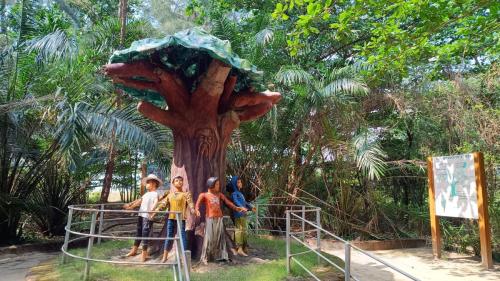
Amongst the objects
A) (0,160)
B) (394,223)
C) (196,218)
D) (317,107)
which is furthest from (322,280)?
(0,160)

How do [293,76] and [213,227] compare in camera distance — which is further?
[293,76]

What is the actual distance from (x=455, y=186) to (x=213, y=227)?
18.8ft

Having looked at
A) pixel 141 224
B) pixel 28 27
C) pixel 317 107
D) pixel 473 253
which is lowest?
pixel 473 253

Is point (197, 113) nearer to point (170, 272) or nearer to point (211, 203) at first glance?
point (211, 203)

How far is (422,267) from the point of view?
8391mm

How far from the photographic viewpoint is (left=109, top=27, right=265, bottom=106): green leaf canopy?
5.77 m

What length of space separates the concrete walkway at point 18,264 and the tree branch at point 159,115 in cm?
312

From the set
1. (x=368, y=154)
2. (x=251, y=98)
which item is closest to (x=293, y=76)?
(x=368, y=154)

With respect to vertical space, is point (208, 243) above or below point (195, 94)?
below

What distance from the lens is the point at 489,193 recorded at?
952 centimetres

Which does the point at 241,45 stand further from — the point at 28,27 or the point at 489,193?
the point at 489,193

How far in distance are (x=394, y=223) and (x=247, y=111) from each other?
6.54 m

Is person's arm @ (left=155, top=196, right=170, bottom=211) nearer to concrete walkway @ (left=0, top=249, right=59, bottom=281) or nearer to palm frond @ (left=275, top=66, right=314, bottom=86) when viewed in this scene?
concrete walkway @ (left=0, top=249, right=59, bottom=281)

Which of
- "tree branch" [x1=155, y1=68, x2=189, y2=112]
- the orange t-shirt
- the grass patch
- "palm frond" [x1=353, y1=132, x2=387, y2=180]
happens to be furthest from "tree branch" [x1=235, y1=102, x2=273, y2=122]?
"palm frond" [x1=353, y1=132, x2=387, y2=180]
